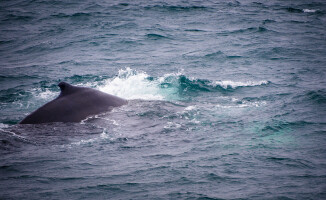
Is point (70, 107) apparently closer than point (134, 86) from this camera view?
Yes

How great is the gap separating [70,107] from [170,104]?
13.6 feet

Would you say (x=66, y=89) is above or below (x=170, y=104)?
above

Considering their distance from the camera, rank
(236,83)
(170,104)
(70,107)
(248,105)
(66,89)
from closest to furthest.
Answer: (70,107), (66,89), (170,104), (248,105), (236,83)

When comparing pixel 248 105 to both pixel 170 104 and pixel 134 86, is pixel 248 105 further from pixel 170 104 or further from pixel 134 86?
pixel 134 86

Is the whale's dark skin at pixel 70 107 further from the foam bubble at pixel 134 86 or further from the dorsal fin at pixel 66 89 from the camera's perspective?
the foam bubble at pixel 134 86

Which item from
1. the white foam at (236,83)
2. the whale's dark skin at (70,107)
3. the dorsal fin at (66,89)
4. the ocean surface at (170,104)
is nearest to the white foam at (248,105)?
the ocean surface at (170,104)

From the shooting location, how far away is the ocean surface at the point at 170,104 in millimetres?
8758

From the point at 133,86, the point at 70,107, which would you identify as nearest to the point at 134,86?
the point at 133,86

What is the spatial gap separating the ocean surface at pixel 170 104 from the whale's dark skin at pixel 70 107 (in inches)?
13.4

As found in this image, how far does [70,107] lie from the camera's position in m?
12.1

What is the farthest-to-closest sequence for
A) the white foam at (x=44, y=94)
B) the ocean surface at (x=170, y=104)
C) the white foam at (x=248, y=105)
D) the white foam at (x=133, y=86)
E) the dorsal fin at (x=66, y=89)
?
1. the white foam at (x=44, y=94)
2. the white foam at (x=133, y=86)
3. the white foam at (x=248, y=105)
4. the dorsal fin at (x=66, y=89)
5. the ocean surface at (x=170, y=104)

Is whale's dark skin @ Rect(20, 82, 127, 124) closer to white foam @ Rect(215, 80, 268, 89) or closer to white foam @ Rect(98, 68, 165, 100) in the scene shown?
white foam @ Rect(98, 68, 165, 100)

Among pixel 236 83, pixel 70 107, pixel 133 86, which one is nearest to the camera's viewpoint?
pixel 70 107

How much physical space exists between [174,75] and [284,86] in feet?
18.3
